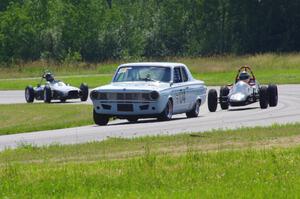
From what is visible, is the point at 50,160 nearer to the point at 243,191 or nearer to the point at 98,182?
the point at 98,182

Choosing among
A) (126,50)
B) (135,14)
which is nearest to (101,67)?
(126,50)

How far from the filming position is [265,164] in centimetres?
1520

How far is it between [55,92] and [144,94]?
15.0m

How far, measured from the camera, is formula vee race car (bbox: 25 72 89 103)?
4128cm

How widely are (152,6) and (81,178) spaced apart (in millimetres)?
93143

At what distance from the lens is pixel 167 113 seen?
27.9 meters

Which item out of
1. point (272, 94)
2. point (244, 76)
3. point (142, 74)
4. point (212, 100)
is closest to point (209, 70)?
point (244, 76)

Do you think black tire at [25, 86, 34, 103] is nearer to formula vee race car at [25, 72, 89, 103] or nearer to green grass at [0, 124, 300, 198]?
formula vee race car at [25, 72, 89, 103]

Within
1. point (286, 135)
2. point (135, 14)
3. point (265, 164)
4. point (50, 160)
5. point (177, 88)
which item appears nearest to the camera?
point (265, 164)

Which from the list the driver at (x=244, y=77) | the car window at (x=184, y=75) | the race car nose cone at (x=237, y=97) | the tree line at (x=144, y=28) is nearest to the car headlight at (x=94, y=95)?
the car window at (x=184, y=75)

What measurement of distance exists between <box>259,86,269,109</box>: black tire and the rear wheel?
16.7ft

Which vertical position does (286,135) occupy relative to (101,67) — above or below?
above

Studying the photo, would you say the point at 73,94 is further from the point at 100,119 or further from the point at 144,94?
the point at 144,94

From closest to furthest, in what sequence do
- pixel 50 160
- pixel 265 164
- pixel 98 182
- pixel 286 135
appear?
pixel 98 182, pixel 265 164, pixel 50 160, pixel 286 135
